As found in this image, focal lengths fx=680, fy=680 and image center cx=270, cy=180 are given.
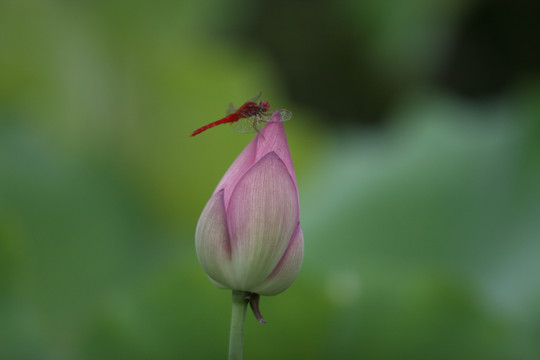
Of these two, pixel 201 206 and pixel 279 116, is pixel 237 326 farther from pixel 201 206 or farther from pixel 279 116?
pixel 201 206

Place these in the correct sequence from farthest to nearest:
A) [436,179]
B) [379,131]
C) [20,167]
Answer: [379,131]
[436,179]
[20,167]

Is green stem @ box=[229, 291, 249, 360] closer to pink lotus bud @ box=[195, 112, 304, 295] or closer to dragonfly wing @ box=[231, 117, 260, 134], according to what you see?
pink lotus bud @ box=[195, 112, 304, 295]

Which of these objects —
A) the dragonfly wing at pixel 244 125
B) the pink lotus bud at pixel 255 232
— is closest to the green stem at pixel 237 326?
the pink lotus bud at pixel 255 232

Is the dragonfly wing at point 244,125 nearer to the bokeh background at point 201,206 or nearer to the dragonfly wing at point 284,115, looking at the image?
the dragonfly wing at point 284,115

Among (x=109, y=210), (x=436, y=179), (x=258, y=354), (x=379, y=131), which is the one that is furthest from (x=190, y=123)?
(x=379, y=131)

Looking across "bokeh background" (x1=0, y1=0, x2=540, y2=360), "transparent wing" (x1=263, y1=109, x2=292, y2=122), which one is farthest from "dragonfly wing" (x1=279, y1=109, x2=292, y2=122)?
"bokeh background" (x1=0, y1=0, x2=540, y2=360)

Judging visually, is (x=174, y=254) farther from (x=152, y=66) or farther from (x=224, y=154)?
(x=152, y=66)
